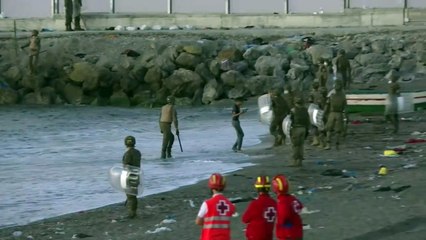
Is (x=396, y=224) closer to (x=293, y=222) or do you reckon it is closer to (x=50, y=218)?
(x=293, y=222)

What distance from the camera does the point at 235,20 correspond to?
49562 millimetres

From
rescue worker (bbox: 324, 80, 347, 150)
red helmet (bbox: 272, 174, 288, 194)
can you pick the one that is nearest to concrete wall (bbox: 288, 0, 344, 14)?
rescue worker (bbox: 324, 80, 347, 150)

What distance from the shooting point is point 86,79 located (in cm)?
4566

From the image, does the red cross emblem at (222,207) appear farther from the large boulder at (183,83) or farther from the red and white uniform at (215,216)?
the large boulder at (183,83)

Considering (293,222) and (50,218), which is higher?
(293,222)

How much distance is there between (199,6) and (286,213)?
39151 millimetres

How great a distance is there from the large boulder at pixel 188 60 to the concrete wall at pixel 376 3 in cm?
752

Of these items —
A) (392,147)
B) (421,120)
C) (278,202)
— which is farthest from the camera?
(421,120)

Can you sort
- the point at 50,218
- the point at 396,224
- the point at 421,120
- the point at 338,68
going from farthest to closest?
the point at 338,68 → the point at 421,120 → the point at 50,218 → the point at 396,224

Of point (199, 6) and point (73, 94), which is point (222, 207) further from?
point (199, 6)

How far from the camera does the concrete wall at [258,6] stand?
49500 mm

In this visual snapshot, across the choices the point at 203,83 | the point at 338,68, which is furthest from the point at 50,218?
the point at 203,83

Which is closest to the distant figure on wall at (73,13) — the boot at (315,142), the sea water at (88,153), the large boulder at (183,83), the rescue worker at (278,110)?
the sea water at (88,153)

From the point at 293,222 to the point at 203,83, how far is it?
3342 cm
